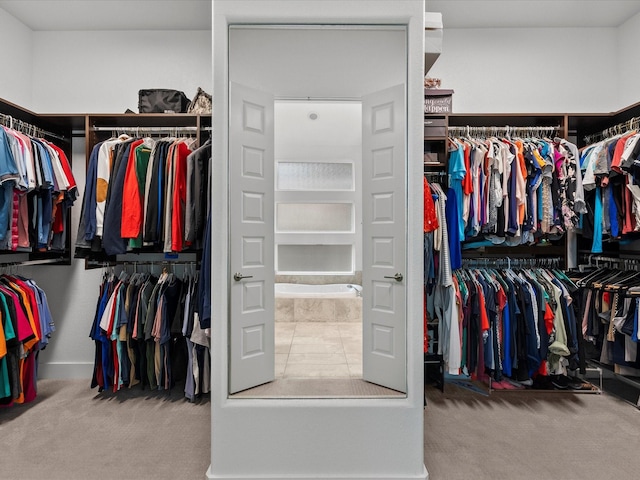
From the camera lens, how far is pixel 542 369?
268 centimetres

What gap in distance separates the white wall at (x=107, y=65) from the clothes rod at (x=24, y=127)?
346 millimetres

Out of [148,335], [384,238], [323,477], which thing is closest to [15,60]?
[148,335]

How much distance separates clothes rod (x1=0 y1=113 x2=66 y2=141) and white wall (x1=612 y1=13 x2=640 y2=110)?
15.6 feet

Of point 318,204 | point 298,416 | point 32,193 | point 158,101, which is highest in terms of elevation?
point 158,101

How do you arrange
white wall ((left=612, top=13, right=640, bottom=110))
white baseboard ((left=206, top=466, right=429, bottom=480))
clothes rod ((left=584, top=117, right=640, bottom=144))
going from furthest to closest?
white wall ((left=612, top=13, right=640, bottom=110)) < clothes rod ((left=584, top=117, right=640, bottom=144)) < white baseboard ((left=206, top=466, right=429, bottom=480))

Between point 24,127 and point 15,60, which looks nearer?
point 24,127

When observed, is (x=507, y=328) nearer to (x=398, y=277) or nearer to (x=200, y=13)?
(x=398, y=277)

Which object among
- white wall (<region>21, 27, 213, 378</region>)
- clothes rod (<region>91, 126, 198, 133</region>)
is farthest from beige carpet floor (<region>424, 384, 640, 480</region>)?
white wall (<region>21, 27, 213, 378</region>)

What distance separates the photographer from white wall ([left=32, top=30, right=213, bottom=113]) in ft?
10.4

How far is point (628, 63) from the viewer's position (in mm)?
3072

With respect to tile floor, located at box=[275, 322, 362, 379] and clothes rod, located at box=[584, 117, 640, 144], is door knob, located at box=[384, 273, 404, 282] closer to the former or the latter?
tile floor, located at box=[275, 322, 362, 379]

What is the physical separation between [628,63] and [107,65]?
441cm

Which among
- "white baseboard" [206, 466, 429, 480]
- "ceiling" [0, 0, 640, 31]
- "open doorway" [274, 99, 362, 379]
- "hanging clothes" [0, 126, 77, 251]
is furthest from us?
"ceiling" [0, 0, 640, 31]

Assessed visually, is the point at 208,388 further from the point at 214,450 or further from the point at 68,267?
the point at 68,267
